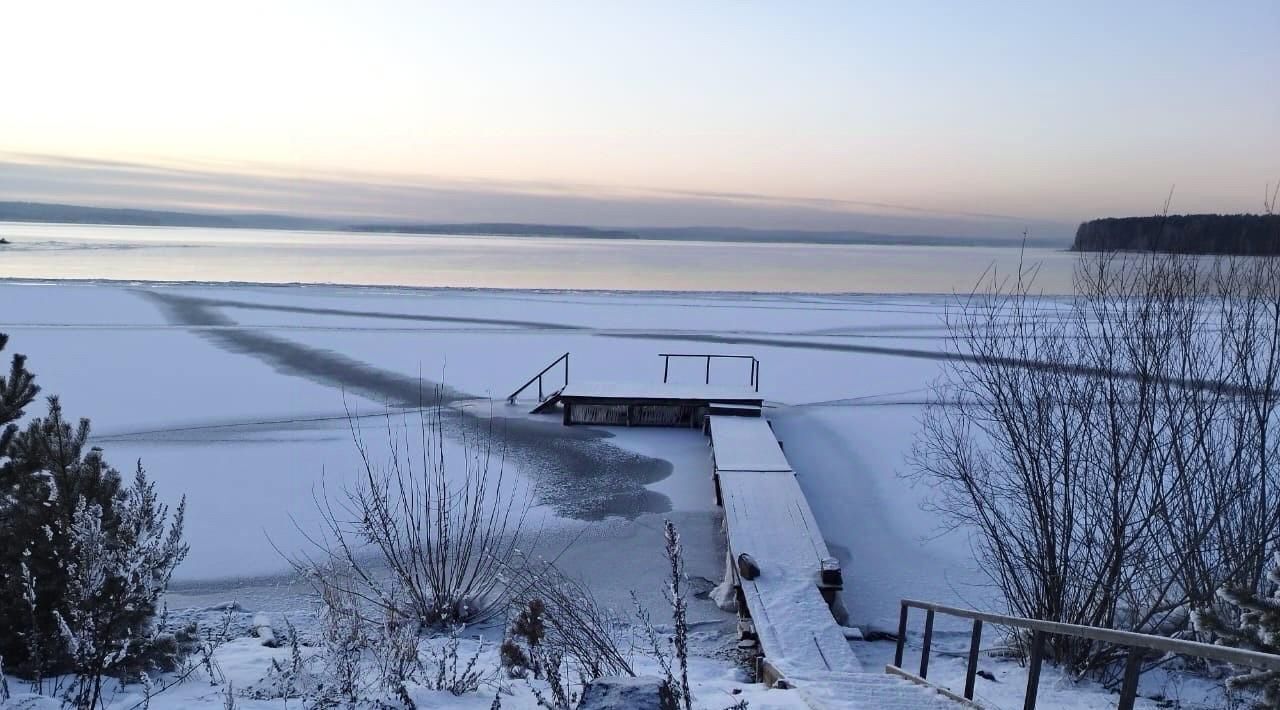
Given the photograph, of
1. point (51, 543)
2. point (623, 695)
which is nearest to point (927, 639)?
point (623, 695)

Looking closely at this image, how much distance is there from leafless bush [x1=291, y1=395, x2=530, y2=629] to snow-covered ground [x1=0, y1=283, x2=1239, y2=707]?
49 cm

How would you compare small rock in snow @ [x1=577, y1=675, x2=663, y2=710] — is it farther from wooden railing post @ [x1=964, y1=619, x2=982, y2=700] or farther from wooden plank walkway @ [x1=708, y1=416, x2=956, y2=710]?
wooden railing post @ [x1=964, y1=619, x2=982, y2=700]

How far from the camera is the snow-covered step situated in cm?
539

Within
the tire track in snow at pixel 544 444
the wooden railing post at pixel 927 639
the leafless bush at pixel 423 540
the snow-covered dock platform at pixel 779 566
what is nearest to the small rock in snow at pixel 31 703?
the leafless bush at pixel 423 540

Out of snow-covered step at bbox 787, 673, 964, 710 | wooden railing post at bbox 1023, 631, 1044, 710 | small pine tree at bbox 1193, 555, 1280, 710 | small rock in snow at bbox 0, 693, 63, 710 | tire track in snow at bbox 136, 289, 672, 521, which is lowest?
tire track in snow at bbox 136, 289, 672, 521

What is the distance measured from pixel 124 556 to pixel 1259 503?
8.66 meters

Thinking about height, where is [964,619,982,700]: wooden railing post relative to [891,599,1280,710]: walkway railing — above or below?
below

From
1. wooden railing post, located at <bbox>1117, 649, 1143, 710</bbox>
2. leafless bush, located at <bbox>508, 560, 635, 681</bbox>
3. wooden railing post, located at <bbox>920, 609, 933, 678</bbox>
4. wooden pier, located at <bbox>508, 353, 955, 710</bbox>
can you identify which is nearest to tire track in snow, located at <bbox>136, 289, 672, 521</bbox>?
wooden pier, located at <bbox>508, 353, 955, 710</bbox>

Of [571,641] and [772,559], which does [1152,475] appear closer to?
[772,559]

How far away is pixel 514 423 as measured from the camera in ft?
59.8

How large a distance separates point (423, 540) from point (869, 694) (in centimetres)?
704

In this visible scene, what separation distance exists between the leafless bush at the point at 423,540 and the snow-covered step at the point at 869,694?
8.47 ft

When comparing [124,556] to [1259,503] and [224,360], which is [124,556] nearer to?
[1259,503]

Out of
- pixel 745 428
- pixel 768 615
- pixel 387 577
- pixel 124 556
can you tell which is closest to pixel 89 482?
pixel 124 556
